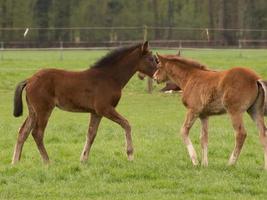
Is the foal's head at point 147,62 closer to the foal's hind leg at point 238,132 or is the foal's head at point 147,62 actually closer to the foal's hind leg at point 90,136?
the foal's hind leg at point 90,136

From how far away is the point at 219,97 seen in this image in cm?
1144

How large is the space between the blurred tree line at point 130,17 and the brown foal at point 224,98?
5159 cm

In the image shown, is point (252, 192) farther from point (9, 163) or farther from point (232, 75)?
point (9, 163)

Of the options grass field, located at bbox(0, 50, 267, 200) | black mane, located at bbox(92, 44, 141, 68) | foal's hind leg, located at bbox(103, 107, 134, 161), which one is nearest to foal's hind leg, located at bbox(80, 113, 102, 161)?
grass field, located at bbox(0, 50, 267, 200)

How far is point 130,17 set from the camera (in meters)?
79.5

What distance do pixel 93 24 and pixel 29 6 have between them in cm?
765

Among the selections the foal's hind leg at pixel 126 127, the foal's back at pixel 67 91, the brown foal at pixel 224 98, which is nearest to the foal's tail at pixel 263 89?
the brown foal at pixel 224 98

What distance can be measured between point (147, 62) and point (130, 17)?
67.1m

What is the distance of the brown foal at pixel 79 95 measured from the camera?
12.2 m

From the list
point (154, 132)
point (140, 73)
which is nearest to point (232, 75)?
point (140, 73)

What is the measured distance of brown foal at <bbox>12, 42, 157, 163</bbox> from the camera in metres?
12.2

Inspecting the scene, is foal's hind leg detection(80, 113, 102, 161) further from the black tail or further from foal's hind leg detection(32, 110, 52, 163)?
the black tail

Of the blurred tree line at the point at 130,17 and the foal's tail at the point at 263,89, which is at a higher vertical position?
the foal's tail at the point at 263,89

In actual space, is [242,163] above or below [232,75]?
below
